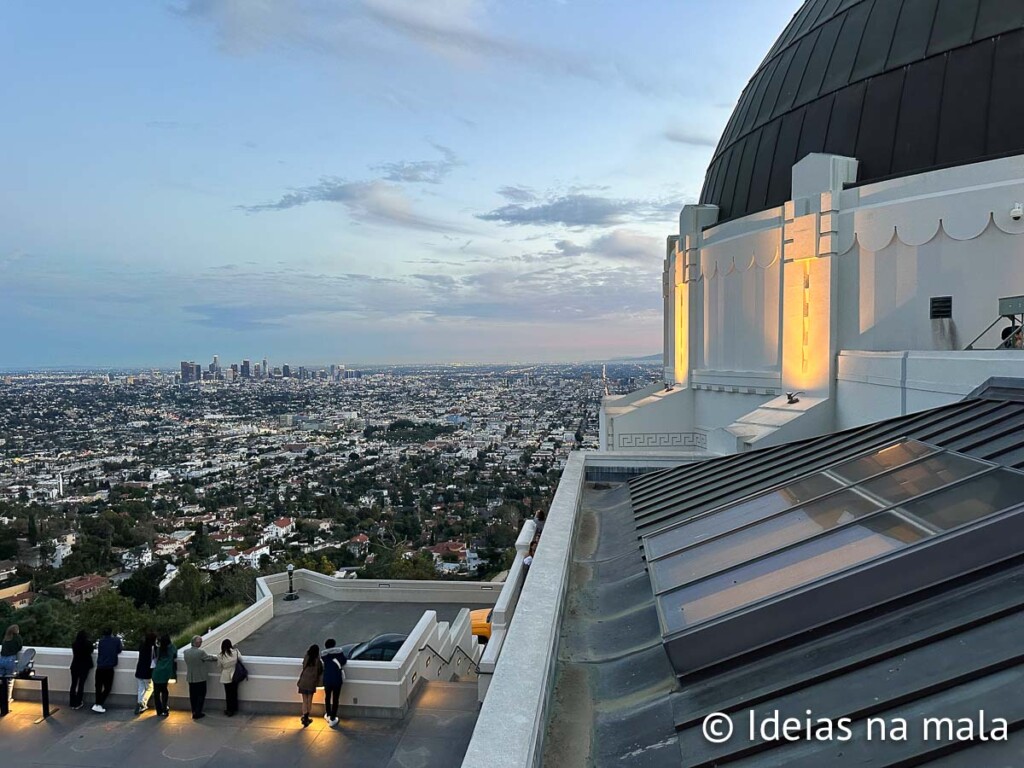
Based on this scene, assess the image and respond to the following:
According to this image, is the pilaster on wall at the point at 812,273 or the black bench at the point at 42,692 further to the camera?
the pilaster on wall at the point at 812,273

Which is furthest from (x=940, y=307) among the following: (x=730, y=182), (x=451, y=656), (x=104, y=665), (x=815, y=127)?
(x=104, y=665)

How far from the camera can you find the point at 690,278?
19.2m

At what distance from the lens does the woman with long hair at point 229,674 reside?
328 inches

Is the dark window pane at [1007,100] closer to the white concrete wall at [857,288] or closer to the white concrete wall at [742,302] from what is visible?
the white concrete wall at [857,288]

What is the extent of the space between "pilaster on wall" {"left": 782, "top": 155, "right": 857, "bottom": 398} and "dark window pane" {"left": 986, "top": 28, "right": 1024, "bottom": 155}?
252cm

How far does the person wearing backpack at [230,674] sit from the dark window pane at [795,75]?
58.1 ft

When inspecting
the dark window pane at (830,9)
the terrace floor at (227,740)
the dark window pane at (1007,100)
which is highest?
the dark window pane at (830,9)

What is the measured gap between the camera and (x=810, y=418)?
44.3ft

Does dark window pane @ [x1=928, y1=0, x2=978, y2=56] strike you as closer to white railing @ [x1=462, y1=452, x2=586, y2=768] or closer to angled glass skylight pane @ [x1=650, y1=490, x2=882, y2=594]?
angled glass skylight pane @ [x1=650, y1=490, x2=882, y2=594]

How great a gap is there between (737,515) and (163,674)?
307 inches

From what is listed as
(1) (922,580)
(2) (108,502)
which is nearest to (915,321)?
(1) (922,580)

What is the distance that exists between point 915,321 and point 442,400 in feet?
594

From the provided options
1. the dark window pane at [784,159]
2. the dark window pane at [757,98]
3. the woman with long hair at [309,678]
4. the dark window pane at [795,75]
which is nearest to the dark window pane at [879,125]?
the dark window pane at [784,159]

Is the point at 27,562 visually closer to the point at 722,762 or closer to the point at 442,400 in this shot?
the point at 722,762
